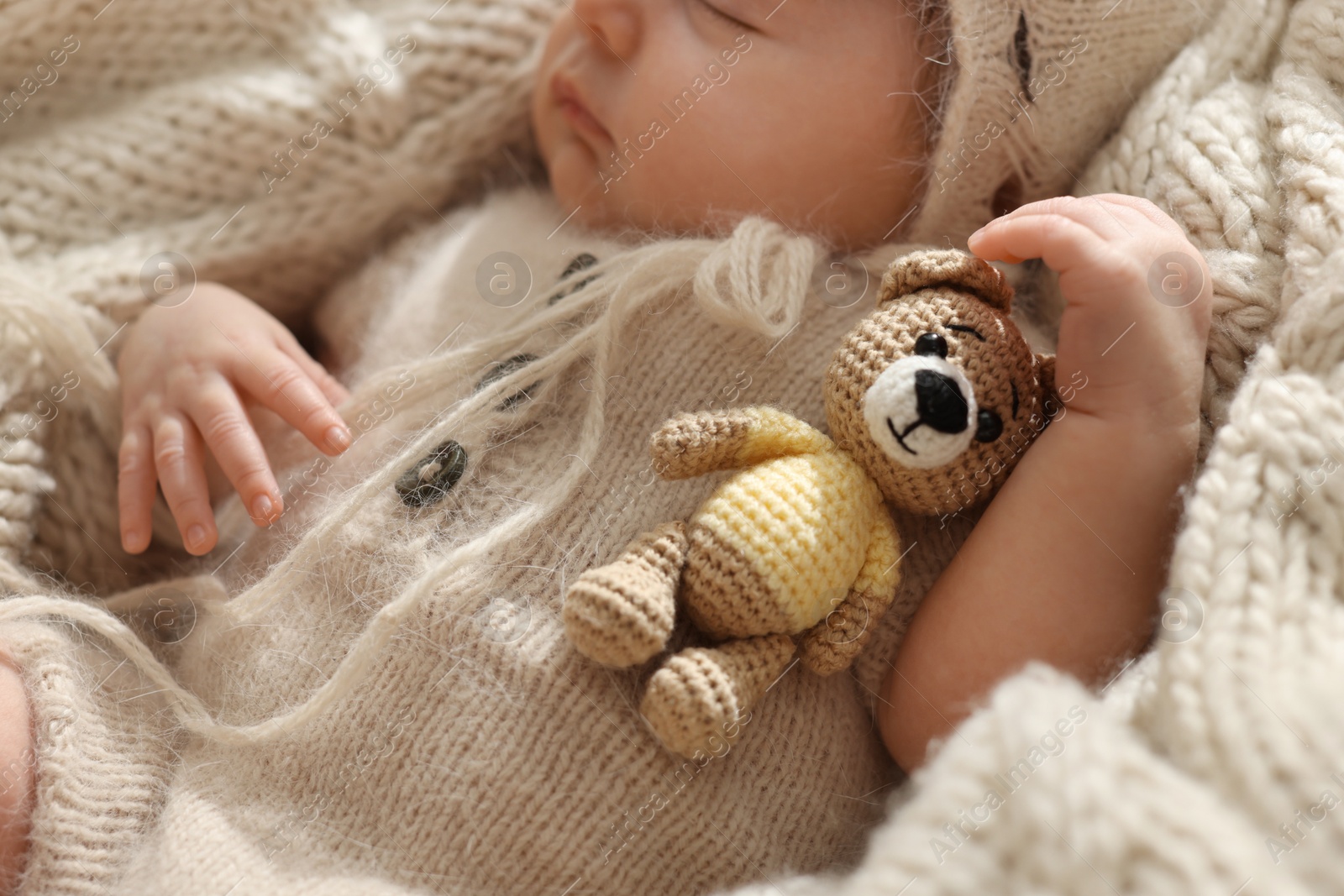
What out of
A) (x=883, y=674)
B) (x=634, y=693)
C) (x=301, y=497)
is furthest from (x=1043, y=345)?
(x=301, y=497)

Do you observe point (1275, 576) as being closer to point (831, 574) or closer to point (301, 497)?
point (831, 574)

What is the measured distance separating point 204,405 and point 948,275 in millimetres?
820

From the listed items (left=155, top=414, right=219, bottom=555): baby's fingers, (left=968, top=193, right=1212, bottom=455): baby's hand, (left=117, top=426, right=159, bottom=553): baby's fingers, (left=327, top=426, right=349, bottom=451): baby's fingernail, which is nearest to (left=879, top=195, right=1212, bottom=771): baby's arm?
(left=968, top=193, right=1212, bottom=455): baby's hand

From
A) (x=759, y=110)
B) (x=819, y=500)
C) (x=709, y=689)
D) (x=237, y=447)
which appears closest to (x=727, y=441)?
(x=819, y=500)

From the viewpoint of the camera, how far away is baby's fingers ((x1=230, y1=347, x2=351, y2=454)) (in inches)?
40.4

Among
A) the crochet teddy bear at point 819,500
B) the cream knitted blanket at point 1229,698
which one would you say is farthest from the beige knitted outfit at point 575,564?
the crochet teddy bear at point 819,500

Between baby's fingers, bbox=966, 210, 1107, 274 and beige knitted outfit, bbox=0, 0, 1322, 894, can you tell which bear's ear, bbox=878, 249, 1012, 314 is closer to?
baby's fingers, bbox=966, 210, 1107, 274

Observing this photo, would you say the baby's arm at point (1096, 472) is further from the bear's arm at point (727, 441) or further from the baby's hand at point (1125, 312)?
the bear's arm at point (727, 441)

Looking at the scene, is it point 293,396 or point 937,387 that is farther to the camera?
point 293,396

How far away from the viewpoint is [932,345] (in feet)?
2.57

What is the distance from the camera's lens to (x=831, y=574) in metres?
0.77

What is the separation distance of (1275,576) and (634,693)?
0.53m

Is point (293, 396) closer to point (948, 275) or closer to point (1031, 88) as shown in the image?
point (948, 275)

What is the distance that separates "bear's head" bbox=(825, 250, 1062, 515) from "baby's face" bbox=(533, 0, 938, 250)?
0.93 feet
